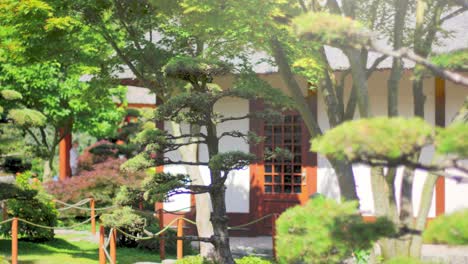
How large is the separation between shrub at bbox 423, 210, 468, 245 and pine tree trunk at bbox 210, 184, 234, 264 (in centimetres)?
567

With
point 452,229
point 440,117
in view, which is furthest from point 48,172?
point 452,229

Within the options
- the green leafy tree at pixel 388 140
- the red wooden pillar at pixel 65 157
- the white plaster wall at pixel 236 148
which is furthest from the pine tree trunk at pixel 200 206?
the red wooden pillar at pixel 65 157

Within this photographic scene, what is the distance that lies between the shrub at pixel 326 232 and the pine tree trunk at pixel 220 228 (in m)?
4.60

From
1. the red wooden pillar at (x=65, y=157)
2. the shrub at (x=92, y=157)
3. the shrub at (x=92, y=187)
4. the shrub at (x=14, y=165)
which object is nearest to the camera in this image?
the shrub at (x=14, y=165)

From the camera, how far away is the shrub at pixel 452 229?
4.98 m

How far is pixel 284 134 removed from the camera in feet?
57.1

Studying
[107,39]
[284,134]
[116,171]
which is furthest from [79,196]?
[107,39]

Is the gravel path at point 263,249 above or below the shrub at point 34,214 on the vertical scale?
below

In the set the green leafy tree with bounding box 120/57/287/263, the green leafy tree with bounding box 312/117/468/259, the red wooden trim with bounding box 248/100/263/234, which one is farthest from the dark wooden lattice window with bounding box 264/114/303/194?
the green leafy tree with bounding box 312/117/468/259

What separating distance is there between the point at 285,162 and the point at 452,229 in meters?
12.4

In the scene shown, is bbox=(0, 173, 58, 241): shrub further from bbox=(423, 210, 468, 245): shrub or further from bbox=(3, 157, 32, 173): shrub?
bbox=(423, 210, 468, 245): shrub

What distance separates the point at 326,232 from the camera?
5773 millimetres

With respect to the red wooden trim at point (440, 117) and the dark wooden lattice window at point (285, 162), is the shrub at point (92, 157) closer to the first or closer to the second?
the dark wooden lattice window at point (285, 162)

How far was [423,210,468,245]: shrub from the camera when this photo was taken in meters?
4.98
